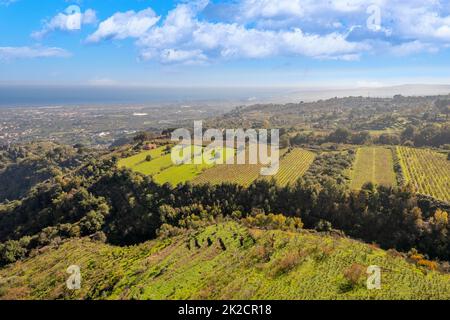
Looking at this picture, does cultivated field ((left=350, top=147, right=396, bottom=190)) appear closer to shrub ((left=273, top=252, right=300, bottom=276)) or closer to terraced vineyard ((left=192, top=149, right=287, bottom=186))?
terraced vineyard ((left=192, top=149, right=287, bottom=186))

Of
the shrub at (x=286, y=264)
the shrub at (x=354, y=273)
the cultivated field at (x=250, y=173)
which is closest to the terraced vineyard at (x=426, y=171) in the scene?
the cultivated field at (x=250, y=173)

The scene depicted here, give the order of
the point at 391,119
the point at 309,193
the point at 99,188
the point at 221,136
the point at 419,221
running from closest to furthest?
the point at 419,221, the point at 309,193, the point at 99,188, the point at 221,136, the point at 391,119

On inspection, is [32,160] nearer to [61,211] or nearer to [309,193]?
[61,211]

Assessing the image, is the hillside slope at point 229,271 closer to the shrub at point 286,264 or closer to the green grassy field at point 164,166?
the shrub at point 286,264

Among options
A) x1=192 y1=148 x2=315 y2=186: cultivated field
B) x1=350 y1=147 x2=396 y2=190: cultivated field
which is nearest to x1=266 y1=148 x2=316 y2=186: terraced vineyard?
x1=192 y1=148 x2=315 y2=186: cultivated field
